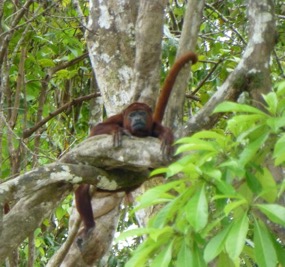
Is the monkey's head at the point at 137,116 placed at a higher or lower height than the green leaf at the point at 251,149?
lower

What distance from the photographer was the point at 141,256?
6.11ft

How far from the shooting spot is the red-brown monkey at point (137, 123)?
3469 mm

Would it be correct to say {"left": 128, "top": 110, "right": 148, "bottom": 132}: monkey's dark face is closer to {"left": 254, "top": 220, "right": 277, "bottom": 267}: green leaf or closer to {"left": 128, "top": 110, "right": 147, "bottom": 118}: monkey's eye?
{"left": 128, "top": 110, "right": 147, "bottom": 118}: monkey's eye

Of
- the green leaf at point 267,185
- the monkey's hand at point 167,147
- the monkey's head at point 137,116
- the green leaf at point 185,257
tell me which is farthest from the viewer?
the monkey's head at point 137,116

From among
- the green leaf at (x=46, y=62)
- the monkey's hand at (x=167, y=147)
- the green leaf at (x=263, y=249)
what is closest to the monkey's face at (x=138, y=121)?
the monkey's hand at (x=167, y=147)

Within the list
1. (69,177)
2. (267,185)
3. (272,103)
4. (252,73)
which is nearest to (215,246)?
(267,185)

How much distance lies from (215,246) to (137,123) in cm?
217

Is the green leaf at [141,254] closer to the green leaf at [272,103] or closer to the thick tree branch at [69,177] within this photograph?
the green leaf at [272,103]

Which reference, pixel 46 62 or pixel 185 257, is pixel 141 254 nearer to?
pixel 185 257

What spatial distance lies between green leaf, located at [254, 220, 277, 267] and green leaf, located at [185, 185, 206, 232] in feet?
0.46

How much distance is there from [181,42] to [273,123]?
1849mm

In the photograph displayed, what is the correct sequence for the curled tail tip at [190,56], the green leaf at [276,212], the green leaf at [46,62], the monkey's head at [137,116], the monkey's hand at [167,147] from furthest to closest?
1. the green leaf at [46,62]
2. the monkey's head at [137,116]
3. the curled tail tip at [190,56]
4. the monkey's hand at [167,147]
5. the green leaf at [276,212]

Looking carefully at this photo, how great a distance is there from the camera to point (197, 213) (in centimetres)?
173

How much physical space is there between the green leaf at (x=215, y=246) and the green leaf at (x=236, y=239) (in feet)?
0.09
